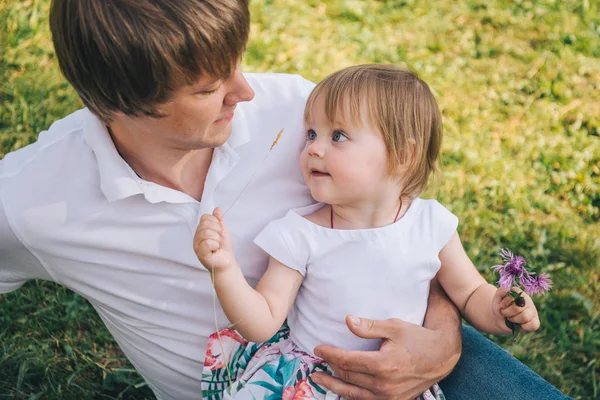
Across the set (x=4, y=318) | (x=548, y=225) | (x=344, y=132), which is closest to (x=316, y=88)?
(x=344, y=132)

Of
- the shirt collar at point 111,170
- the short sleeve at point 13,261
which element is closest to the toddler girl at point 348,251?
the shirt collar at point 111,170

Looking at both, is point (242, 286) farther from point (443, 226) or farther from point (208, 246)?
point (443, 226)

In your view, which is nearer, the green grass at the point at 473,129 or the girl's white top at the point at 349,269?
the girl's white top at the point at 349,269

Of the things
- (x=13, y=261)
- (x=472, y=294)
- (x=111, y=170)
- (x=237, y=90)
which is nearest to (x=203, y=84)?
(x=237, y=90)

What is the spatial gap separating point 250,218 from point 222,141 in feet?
0.91

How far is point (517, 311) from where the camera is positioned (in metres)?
1.98

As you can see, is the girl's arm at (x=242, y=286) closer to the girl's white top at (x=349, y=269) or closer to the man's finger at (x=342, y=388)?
the girl's white top at (x=349, y=269)

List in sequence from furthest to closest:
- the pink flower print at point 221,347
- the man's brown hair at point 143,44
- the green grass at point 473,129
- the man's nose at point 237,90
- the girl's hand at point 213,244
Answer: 1. the green grass at point 473,129
2. the pink flower print at point 221,347
3. the man's nose at point 237,90
4. the girl's hand at point 213,244
5. the man's brown hair at point 143,44

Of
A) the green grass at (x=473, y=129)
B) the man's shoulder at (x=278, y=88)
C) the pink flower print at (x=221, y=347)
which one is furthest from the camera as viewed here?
the green grass at (x=473, y=129)

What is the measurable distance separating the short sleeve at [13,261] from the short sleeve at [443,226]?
1181mm

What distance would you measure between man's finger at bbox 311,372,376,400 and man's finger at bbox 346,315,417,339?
16 cm

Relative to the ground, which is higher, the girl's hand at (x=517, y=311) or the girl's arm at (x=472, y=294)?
→ the girl's hand at (x=517, y=311)

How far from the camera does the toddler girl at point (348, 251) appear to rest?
2.04m

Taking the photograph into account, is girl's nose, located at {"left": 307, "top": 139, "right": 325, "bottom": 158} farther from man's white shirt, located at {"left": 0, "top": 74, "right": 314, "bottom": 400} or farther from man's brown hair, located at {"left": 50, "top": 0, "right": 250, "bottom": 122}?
man's brown hair, located at {"left": 50, "top": 0, "right": 250, "bottom": 122}
